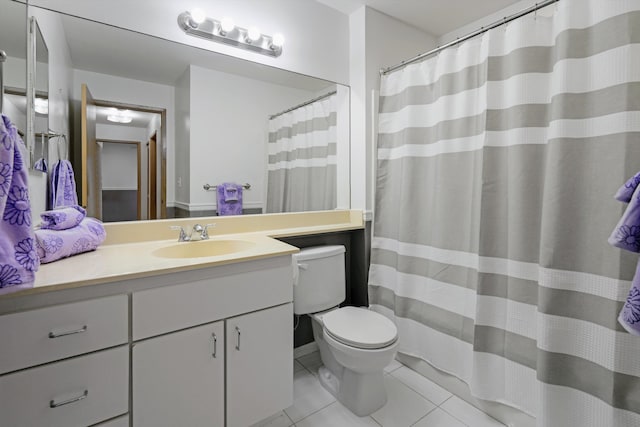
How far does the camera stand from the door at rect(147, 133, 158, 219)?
5.16ft

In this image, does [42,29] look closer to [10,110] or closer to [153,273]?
[10,110]

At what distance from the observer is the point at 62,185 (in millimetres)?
1273

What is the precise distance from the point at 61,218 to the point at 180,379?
76 centimetres

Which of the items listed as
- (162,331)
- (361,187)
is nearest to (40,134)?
(162,331)

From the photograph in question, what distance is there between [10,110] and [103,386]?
98 centimetres

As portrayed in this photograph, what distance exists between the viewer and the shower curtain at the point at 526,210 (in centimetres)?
108

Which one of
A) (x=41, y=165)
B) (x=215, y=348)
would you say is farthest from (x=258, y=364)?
(x=41, y=165)

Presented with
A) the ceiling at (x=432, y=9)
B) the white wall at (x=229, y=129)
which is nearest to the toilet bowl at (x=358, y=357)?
the white wall at (x=229, y=129)

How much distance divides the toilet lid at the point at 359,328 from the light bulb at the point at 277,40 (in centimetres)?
170

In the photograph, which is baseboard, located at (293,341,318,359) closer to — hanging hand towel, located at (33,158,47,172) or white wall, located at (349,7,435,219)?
white wall, located at (349,7,435,219)

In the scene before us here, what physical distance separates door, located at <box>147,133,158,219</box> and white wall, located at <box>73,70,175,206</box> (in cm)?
5

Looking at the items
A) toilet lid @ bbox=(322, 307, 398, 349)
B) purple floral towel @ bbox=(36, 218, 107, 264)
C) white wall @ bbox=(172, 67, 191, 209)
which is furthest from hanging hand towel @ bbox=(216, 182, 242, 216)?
toilet lid @ bbox=(322, 307, 398, 349)

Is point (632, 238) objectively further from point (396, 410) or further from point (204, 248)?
point (204, 248)

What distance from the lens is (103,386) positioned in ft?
3.22
